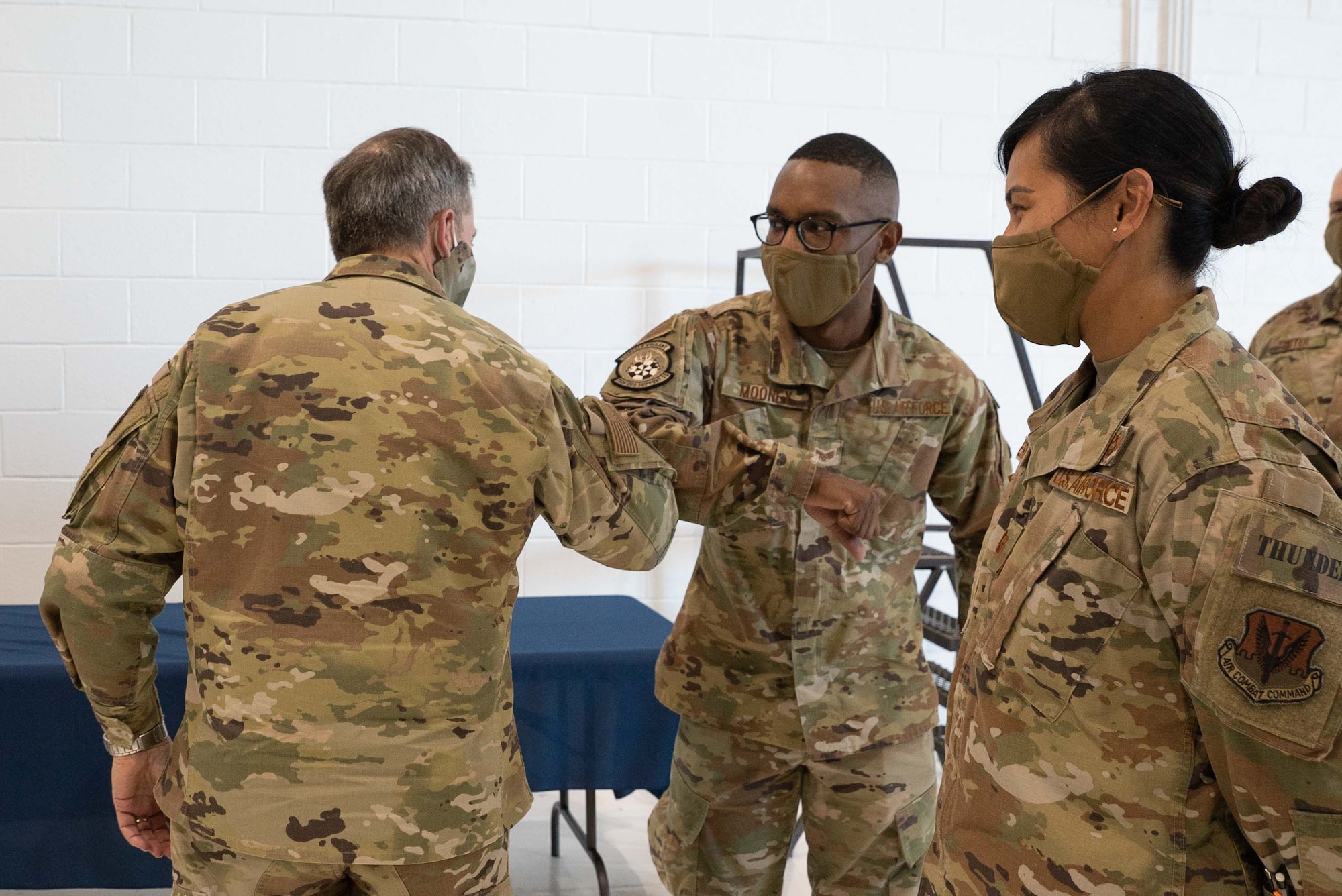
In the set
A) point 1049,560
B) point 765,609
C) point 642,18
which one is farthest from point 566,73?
point 1049,560

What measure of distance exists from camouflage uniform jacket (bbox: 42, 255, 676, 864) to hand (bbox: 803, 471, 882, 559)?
494mm

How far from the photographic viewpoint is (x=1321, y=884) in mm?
891

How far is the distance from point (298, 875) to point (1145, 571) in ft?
3.46

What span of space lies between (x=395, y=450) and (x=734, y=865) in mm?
986

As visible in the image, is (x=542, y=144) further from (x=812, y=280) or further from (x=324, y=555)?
(x=324, y=555)

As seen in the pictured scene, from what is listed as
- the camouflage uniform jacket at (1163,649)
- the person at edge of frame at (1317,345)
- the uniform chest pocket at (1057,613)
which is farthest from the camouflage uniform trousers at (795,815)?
the person at edge of frame at (1317,345)

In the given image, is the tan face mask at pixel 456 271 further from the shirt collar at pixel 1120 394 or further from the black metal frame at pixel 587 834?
the black metal frame at pixel 587 834

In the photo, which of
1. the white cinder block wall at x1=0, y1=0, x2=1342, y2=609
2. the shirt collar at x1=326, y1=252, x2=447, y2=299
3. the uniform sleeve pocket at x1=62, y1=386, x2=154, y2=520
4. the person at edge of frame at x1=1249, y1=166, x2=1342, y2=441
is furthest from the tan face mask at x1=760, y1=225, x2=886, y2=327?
the white cinder block wall at x1=0, y1=0, x2=1342, y2=609

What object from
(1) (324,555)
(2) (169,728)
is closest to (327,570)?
(1) (324,555)

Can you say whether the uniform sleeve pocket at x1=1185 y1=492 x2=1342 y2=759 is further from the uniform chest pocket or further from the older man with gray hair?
the older man with gray hair

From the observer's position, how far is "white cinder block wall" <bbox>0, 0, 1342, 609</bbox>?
3.35 meters

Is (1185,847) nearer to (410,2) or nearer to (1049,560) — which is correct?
(1049,560)

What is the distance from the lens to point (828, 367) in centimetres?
189

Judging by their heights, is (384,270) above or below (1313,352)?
above
